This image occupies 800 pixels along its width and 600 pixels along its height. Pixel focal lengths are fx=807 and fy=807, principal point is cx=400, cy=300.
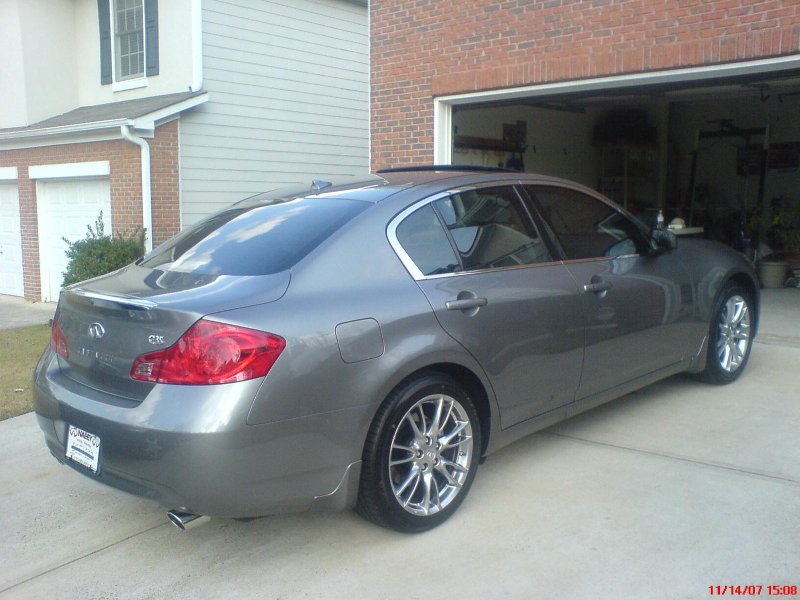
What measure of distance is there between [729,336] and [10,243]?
12.1 metres

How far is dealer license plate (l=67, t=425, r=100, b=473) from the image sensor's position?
3.48 m

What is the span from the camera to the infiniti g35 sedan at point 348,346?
323cm

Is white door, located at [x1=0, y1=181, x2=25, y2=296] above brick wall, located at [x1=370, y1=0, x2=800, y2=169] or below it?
below

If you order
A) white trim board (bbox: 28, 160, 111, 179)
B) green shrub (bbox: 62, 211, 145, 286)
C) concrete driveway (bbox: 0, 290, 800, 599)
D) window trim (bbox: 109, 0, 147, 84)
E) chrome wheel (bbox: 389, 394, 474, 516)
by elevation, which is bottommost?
concrete driveway (bbox: 0, 290, 800, 599)

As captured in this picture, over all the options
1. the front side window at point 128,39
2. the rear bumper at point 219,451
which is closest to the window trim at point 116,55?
the front side window at point 128,39

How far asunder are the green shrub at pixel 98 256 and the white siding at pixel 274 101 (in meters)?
1.47

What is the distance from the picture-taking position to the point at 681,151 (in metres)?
16.0

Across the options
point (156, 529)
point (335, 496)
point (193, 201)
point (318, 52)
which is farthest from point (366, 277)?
point (318, 52)

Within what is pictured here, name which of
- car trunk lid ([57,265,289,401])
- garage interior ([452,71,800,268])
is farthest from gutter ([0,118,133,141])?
car trunk lid ([57,265,289,401])

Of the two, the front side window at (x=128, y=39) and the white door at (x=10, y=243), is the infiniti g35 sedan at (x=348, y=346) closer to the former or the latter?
the front side window at (x=128, y=39)

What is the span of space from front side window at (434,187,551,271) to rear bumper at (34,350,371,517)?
1.17m

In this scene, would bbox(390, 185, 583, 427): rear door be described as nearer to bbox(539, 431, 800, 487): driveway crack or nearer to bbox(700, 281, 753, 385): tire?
bbox(539, 431, 800, 487): driveway crack
